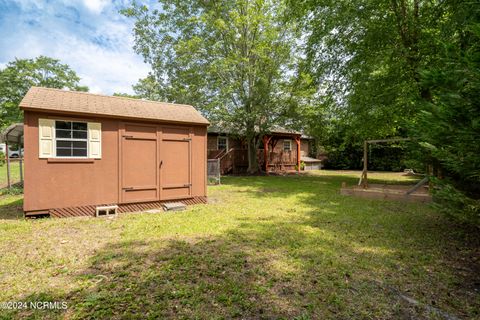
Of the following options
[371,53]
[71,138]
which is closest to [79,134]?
[71,138]

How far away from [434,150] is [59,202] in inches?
309

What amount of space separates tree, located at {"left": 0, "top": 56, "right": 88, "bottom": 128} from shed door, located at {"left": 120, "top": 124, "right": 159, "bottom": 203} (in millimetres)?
30015

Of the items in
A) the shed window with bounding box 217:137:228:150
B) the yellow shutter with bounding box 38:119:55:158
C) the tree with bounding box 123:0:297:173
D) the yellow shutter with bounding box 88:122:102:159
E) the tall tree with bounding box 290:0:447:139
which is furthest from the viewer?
the shed window with bounding box 217:137:228:150

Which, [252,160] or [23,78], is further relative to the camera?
[23,78]

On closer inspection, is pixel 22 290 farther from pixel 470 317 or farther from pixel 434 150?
pixel 434 150

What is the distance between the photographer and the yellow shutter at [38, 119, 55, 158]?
5.74 m

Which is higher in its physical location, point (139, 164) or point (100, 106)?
point (100, 106)

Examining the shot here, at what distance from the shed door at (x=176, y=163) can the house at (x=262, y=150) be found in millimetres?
9050

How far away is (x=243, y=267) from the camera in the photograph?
3.46m

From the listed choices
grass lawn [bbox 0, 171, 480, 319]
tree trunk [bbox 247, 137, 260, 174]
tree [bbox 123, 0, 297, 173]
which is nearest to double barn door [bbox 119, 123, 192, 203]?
grass lawn [bbox 0, 171, 480, 319]

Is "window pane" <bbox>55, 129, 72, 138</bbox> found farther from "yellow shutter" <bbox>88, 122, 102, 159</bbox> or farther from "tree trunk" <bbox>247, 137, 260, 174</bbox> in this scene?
"tree trunk" <bbox>247, 137, 260, 174</bbox>

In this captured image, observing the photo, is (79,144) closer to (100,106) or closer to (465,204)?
(100,106)

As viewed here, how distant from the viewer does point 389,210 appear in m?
6.82

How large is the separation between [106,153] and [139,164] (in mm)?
871
